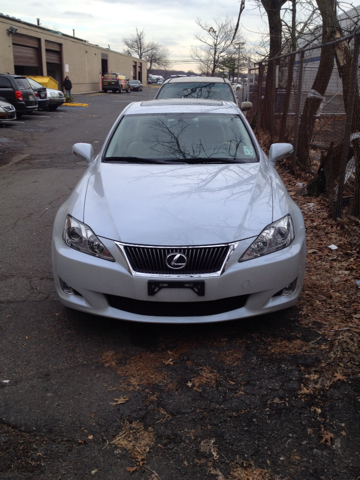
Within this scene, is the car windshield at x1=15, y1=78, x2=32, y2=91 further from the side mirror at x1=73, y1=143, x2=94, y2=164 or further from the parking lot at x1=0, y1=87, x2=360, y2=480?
the parking lot at x1=0, y1=87, x2=360, y2=480

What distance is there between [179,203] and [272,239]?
2.47 ft

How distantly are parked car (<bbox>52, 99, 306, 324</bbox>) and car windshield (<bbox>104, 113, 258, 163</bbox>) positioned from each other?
41 cm

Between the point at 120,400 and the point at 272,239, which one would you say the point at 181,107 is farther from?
the point at 120,400

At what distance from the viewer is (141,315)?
10.4ft

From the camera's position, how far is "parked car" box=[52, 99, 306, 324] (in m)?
3.04

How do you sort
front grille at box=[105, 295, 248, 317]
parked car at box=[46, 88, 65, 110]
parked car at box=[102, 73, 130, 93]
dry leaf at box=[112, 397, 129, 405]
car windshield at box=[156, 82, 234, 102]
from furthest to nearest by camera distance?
1. parked car at box=[102, 73, 130, 93]
2. parked car at box=[46, 88, 65, 110]
3. car windshield at box=[156, 82, 234, 102]
4. front grille at box=[105, 295, 248, 317]
5. dry leaf at box=[112, 397, 129, 405]

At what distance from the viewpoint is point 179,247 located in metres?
3.05

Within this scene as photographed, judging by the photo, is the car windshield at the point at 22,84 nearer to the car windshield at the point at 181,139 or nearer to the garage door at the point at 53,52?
the car windshield at the point at 181,139

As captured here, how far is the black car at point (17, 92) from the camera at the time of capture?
64.7ft

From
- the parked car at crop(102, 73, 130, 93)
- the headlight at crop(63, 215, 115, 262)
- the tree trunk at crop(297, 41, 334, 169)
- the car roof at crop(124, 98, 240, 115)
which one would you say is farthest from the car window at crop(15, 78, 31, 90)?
the parked car at crop(102, 73, 130, 93)

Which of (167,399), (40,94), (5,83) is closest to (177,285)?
(167,399)

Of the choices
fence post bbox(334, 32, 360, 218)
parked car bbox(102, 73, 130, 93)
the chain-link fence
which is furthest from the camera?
parked car bbox(102, 73, 130, 93)

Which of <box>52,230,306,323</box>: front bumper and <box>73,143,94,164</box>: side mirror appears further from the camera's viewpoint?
<box>73,143,94,164</box>: side mirror

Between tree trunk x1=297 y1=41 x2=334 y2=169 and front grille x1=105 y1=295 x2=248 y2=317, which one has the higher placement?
tree trunk x1=297 y1=41 x2=334 y2=169
